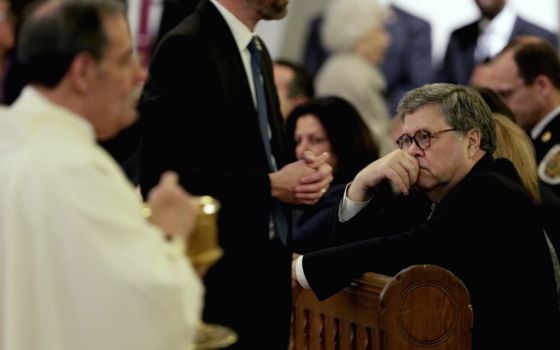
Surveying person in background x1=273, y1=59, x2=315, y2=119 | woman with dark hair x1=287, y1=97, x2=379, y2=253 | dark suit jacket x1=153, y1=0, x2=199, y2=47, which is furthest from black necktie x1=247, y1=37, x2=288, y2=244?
person in background x1=273, y1=59, x2=315, y2=119

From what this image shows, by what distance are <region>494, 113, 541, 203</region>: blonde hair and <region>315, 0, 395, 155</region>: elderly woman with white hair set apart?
136 inches

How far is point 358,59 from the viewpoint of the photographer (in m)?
8.76

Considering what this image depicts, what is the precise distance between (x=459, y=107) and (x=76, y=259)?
1.94 metres

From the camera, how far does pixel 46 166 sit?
264 centimetres

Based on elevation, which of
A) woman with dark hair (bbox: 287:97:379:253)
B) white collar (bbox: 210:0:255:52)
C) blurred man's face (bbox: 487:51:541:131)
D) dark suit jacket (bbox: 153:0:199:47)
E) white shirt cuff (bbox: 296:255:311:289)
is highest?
white collar (bbox: 210:0:255:52)

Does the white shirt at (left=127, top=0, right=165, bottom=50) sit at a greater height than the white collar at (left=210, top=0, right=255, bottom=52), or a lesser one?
lesser

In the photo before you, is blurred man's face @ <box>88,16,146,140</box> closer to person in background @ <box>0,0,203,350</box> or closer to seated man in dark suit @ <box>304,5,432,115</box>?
person in background @ <box>0,0,203,350</box>

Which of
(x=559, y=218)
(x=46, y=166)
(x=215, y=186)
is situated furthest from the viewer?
(x=559, y=218)

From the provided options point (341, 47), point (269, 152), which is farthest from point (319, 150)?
point (341, 47)

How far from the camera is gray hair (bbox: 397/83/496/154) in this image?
13.9 ft

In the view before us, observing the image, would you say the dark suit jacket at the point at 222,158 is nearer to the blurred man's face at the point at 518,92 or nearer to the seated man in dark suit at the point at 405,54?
the blurred man's face at the point at 518,92

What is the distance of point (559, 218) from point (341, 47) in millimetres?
4315

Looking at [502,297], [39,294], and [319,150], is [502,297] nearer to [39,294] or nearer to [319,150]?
[39,294]

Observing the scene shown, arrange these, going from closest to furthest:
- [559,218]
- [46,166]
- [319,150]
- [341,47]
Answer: [46,166], [559,218], [319,150], [341,47]
